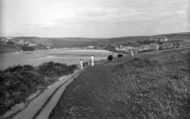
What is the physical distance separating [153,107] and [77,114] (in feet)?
12.4

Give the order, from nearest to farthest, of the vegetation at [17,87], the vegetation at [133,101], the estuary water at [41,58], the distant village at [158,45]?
the vegetation at [133,101], the vegetation at [17,87], the distant village at [158,45], the estuary water at [41,58]

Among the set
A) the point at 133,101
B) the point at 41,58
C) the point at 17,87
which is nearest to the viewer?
the point at 133,101

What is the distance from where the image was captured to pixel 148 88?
12.4m

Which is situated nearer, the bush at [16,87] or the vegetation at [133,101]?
the vegetation at [133,101]

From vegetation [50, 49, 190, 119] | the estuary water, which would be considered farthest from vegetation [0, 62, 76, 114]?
the estuary water

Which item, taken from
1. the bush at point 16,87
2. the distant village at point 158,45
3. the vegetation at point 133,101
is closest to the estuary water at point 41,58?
the distant village at point 158,45

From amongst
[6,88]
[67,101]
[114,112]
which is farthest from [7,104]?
[114,112]

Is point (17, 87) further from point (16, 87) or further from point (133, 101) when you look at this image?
point (133, 101)

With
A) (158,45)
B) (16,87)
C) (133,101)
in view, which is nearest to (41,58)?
(158,45)

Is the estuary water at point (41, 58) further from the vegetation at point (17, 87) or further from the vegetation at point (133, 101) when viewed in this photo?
the vegetation at point (133, 101)

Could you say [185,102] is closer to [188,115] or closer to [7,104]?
[188,115]

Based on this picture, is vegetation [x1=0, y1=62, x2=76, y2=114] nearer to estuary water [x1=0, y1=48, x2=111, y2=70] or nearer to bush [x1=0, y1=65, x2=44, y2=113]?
bush [x1=0, y1=65, x2=44, y2=113]

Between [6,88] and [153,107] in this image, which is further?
[6,88]

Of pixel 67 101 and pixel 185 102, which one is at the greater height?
pixel 185 102
